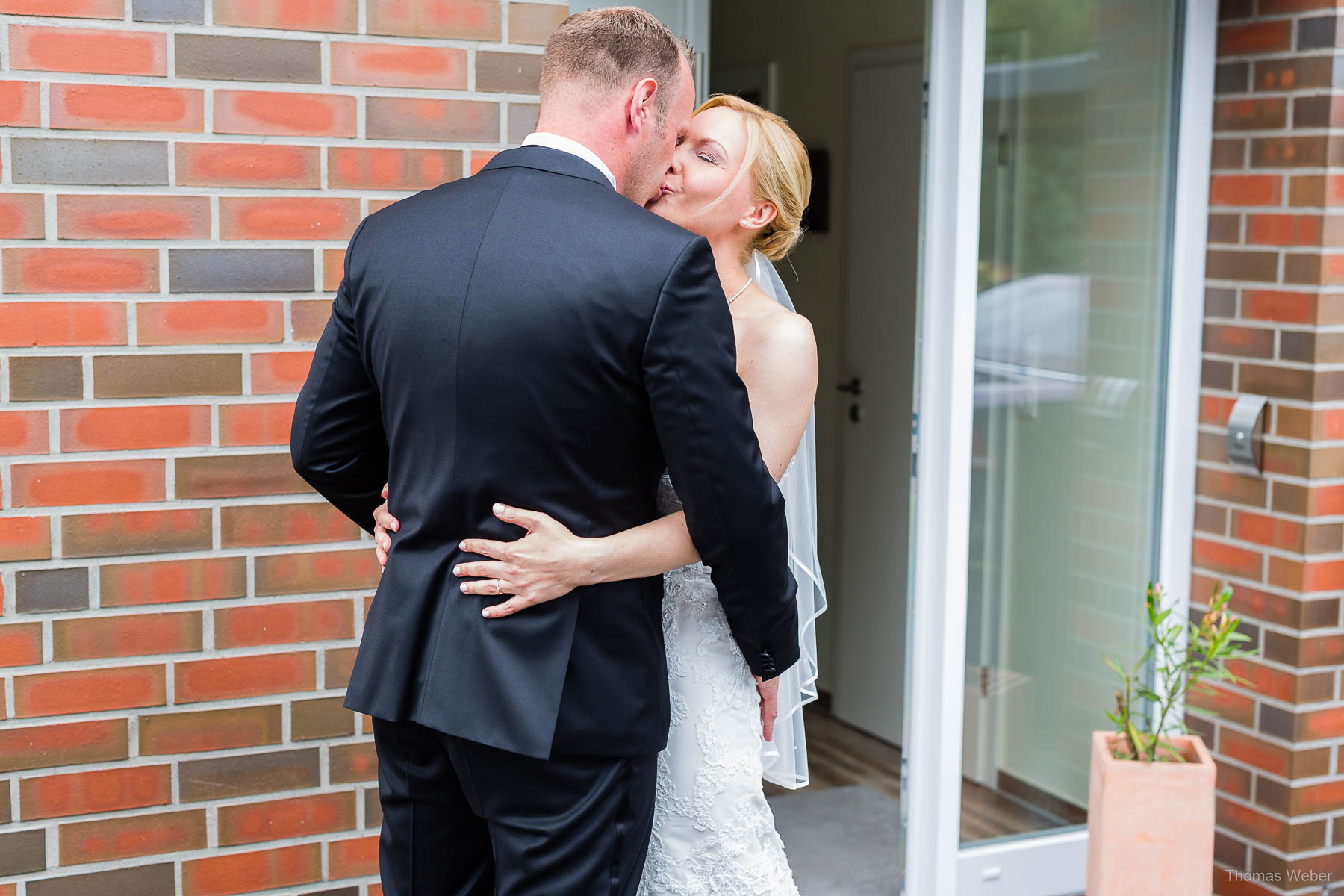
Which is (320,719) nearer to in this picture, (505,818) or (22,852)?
(22,852)

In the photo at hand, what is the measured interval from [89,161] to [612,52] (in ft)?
3.21

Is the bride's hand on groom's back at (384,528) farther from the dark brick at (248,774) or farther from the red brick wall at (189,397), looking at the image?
the dark brick at (248,774)

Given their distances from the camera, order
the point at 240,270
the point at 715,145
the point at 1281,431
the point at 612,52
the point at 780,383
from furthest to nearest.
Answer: the point at 1281,431, the point at 240,270, the point at 715,145, the point at 780,383, the point at 612,52

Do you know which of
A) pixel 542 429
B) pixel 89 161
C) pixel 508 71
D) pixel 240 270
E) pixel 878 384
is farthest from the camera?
pixel 878 384

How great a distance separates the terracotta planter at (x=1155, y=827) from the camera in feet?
8.43

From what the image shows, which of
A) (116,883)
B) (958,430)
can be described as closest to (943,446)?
(958,430)

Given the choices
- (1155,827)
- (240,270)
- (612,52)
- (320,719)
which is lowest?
(1155,827)

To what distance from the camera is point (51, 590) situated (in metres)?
2.07

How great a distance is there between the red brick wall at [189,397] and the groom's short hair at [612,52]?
689mm

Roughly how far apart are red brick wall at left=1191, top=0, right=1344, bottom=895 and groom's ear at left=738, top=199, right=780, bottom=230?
58.2 inches

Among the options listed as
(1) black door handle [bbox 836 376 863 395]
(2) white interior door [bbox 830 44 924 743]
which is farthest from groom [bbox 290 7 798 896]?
(1) black door handle [bbox 836 376 863 395]

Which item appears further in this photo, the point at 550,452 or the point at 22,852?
the point at 22,852

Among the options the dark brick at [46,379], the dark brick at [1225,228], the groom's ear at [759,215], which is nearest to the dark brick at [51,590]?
the dark brick at [46,379]

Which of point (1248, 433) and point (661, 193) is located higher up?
point (661, 193)
